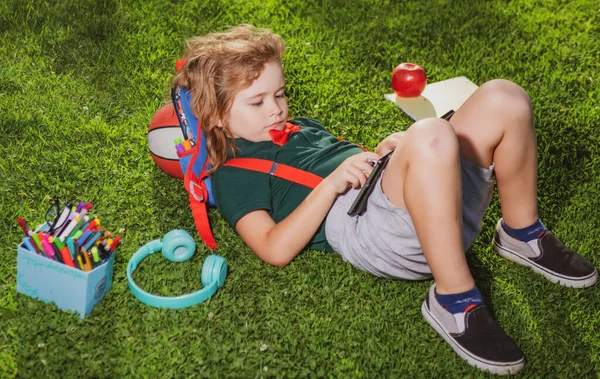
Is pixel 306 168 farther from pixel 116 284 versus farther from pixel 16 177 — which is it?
pixel 16 177

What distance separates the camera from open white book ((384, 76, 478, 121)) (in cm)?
450

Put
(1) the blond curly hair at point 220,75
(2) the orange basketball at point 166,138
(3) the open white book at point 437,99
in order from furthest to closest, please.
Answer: (3) the open white book at point 437,99, (2) the orange basketball at point 166,138, (1) the blond curly hair at point 220,75

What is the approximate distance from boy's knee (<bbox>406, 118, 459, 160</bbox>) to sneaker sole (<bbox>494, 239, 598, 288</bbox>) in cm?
97

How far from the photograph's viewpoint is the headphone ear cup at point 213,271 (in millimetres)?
3041

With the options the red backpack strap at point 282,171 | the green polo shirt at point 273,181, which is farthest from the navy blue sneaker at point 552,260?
the red backpack strap at point 282,171

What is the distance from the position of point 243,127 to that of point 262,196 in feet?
1.19

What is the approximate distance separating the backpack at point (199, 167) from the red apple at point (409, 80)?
1.67 meters

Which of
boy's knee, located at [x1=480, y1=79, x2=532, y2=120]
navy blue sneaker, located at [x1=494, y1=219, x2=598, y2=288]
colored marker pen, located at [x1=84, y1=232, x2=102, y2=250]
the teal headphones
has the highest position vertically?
boy's knee, located at [x1=480, y1=79, x2=532, y2=120]

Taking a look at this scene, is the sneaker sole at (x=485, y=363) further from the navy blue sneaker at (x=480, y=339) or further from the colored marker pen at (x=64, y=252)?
the colored marker pen at (x=64, y=252)

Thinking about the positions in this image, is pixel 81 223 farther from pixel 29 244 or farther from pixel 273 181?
pixel 273 181

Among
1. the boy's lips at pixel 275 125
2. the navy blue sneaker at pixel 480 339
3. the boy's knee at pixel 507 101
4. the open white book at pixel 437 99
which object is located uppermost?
the boy's knee at pixel 507 101

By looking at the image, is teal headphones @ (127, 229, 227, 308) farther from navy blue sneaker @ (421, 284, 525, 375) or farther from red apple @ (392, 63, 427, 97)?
red apple @ (392, 63, 427, 97)

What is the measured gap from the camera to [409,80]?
453 centimetres

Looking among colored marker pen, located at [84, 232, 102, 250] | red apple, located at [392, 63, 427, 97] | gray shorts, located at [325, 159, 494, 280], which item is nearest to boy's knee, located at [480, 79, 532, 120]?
gray shorts, located at [325, 159, 494, 280]
